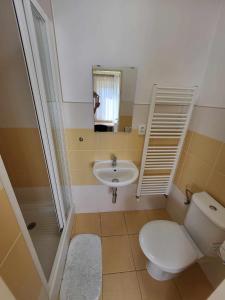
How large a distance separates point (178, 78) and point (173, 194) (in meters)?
1.33

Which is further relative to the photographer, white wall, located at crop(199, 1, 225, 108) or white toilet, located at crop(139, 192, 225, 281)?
white wall, located at crop(199, 1, 225, 108)

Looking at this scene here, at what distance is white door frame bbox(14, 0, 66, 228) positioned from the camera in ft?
2.58

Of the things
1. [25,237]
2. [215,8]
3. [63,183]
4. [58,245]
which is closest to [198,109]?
[215,8]

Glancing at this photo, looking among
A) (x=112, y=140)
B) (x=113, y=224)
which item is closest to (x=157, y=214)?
(x=113, y=224)

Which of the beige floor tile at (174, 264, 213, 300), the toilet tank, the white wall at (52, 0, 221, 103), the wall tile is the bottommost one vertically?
the beige floor tile at (174, 264, 213, 300)

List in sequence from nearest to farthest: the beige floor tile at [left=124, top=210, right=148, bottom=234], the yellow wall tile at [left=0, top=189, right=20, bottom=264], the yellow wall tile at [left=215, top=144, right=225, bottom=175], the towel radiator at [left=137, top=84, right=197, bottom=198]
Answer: the yellow wall tile at [left=0, top=189, right=20, bottom=264] → the yellow wall tile at [left=215, top=144, right=225, bottom=175] → the towel radiator at [left=137, top=84, right=197, bottom=198] → the beige floor tile at [left=124, top=210, right=148, bottom=234]

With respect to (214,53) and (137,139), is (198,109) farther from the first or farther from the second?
(137,139)

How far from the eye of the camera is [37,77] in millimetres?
943

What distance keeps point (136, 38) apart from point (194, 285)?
2.23 metres

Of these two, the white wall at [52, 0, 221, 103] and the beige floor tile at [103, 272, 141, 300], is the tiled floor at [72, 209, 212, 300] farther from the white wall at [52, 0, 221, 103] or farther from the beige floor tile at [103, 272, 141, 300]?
the white wall at [52, 0, 221, 103]

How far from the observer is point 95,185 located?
→ 5.84ft

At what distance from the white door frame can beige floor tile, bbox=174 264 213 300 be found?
138 centimetres

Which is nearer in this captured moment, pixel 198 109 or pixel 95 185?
pixel 198 109

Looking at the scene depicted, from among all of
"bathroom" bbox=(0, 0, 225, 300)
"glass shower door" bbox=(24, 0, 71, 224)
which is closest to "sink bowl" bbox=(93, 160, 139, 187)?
"bathroom" bbox=(0, 0, 225, 300)
